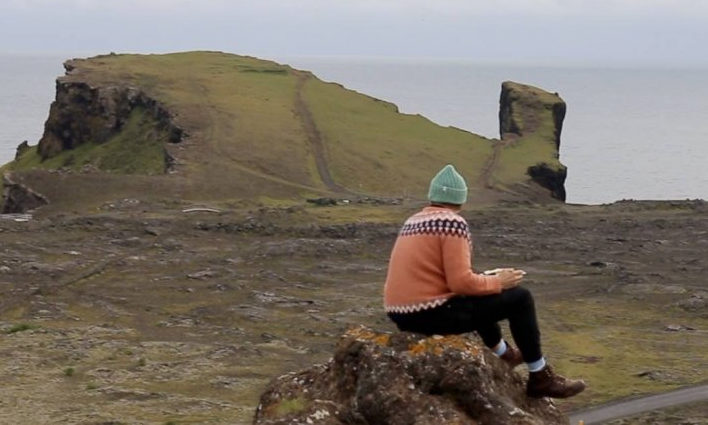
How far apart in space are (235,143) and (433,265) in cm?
8374

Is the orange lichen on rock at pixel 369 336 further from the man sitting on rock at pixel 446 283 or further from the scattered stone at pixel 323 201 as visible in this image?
the scattered stone at pixel 323 201

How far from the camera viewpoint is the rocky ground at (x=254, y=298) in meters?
33.0

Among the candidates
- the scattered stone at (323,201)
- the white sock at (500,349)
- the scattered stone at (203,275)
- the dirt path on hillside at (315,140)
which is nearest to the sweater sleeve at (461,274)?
the white sock at (500,349)

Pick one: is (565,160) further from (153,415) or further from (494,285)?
(494,285)

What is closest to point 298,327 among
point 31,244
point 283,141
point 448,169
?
point 31,244

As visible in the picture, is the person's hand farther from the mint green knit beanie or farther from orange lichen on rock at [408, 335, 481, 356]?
the mint green knit beanie

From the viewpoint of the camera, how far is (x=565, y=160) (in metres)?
171

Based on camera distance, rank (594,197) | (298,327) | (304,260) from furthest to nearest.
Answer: (594,197)
(304,260)
(298,327)

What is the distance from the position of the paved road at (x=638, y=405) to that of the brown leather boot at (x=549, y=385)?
47.1ft

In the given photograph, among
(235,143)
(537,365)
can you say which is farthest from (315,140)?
(537,365)

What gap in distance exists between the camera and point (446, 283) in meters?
13.8

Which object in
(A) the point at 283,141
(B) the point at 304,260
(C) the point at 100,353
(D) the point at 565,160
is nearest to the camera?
(C) the point at 100,353

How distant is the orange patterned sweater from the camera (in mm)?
13672

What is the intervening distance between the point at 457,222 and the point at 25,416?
57.5ft
